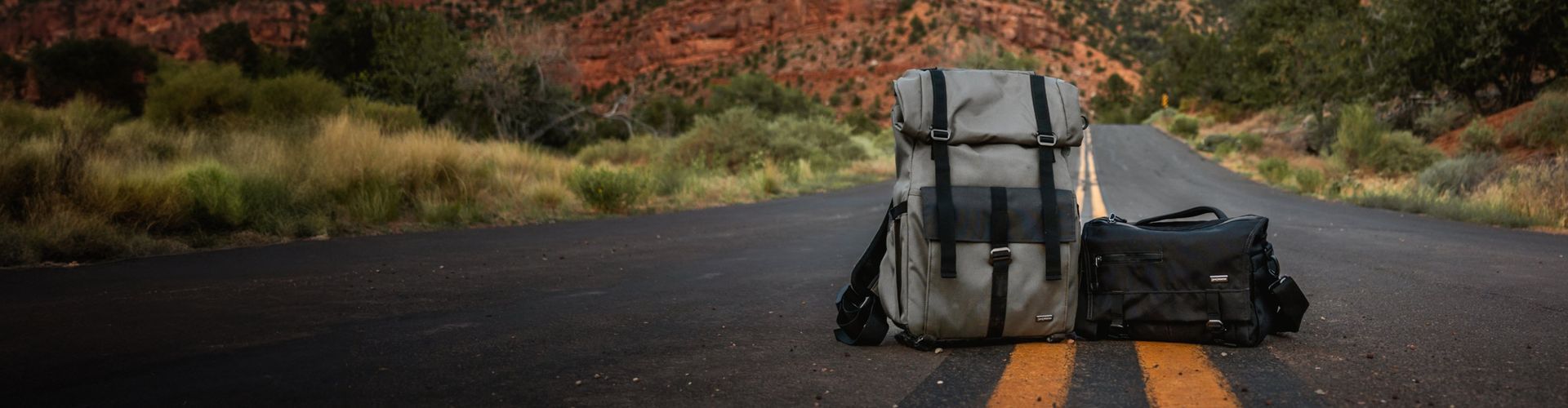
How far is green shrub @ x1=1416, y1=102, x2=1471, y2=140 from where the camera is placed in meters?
23.3

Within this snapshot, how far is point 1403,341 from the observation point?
3.87 m

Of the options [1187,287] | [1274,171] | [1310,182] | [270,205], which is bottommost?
[1274,171]

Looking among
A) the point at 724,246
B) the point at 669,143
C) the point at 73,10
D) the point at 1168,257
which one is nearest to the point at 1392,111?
the point at 669,143

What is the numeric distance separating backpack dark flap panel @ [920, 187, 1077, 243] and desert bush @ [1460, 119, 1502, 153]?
20.2 m

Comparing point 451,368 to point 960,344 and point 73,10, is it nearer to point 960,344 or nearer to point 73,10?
point 960,344

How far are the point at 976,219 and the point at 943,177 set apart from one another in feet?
0.70

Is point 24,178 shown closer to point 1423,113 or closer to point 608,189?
point 608,189

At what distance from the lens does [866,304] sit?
4066mm

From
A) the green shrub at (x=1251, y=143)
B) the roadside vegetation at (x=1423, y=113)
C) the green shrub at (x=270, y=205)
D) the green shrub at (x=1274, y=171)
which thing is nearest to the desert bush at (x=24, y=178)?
the green shrub at (x=270, y=205)

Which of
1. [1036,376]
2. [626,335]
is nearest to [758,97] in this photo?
[626,335]

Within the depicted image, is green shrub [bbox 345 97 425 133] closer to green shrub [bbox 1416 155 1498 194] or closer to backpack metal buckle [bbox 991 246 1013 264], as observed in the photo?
backpack metal buckle [bbox 991 246 1013 264]

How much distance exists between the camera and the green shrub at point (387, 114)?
668 inches

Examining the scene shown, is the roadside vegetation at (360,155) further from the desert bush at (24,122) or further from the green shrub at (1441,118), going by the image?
the green shrub at (1441,118)

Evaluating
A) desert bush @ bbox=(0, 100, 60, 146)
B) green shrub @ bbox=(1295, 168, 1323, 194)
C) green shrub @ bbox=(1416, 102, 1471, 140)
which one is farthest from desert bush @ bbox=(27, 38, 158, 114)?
green shrub @ bbox=(1416, 102, 1471, 140)
